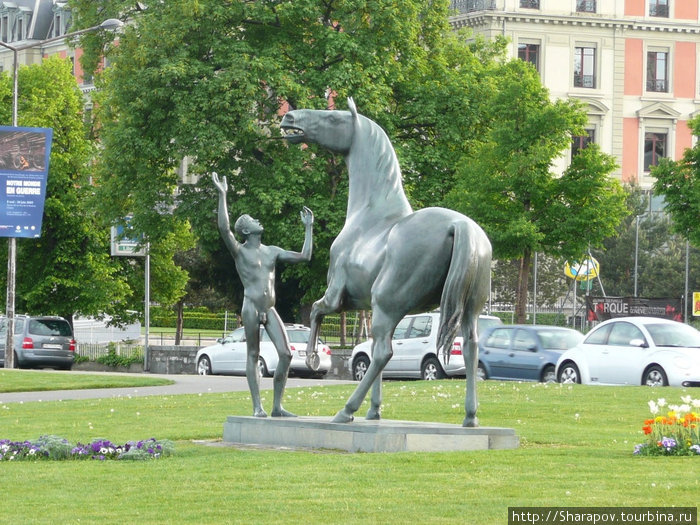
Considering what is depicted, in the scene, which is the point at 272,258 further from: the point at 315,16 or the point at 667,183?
the point at 667,183

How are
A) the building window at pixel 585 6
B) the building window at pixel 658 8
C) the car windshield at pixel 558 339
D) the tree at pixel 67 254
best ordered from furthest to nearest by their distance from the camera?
the building window at pixel 658 8
the building window at pixel 585 6
the tree at pixel 67 254
the car windshield at pixel 558 339

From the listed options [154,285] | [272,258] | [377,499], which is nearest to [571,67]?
[154,285]

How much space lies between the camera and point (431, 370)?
3494 cm

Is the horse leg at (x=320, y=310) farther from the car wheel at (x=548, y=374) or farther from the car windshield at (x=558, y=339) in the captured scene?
the car windshield at (x=558, y=339)

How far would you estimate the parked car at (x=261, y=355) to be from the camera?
38875mm

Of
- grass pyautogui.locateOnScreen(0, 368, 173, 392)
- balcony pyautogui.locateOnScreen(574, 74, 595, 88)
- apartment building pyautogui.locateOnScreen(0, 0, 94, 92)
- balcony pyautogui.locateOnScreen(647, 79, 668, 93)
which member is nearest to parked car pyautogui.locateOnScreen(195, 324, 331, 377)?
grass pyautogui.locateOnScreen(0, 368, 173, 392)

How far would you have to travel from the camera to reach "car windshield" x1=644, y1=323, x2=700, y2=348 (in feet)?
96.8

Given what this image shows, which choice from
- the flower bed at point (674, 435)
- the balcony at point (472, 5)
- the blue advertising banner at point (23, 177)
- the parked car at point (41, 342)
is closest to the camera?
the flower bed at point (674, 435)

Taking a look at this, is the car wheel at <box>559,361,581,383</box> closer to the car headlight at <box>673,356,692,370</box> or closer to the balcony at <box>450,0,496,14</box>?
the car headlight at <box>673,356,692,370</box>

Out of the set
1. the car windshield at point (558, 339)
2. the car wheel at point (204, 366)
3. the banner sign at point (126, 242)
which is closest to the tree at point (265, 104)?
the banner sign at point (126, 242)

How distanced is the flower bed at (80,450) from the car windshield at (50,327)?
1311 inches

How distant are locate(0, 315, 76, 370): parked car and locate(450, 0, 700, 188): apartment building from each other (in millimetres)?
36375

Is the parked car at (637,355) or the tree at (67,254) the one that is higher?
the tree at (67,254)

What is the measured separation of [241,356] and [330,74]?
8.52 m
